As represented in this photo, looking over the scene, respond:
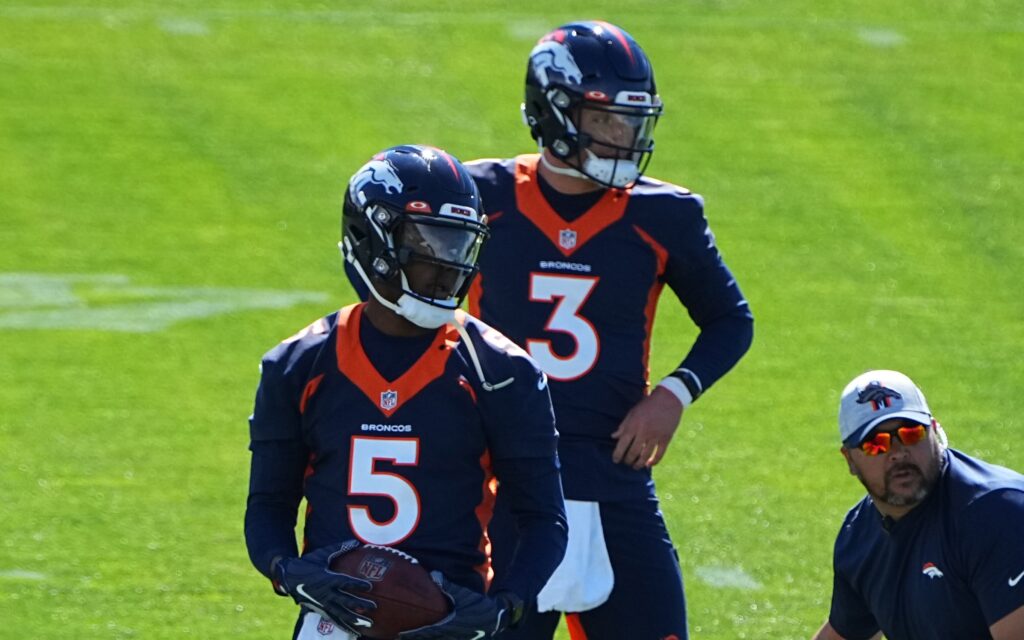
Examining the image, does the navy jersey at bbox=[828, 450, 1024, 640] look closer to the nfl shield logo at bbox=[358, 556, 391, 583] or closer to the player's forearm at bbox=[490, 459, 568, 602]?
the player's forearm at bbox=[490, 459, 568, 602]

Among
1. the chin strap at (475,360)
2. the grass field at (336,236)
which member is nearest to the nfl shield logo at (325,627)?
the chin strap at (475,360)

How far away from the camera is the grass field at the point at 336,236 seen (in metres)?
7.40

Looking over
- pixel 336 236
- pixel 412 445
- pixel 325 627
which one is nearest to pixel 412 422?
pixel 412 445

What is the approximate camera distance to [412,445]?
13.3 ft

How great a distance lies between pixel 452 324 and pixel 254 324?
18.7 ft

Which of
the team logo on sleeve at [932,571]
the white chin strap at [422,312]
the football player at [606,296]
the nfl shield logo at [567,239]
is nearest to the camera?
the white chin strap at [422,312]

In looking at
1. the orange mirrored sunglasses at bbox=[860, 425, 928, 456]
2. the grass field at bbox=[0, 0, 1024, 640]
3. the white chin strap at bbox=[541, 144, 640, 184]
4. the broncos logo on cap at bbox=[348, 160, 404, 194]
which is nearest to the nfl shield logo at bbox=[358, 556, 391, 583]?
the broncos logo on cap at bbox=[348, 160, 404, 194]

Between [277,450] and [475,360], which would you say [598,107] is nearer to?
[475,360]

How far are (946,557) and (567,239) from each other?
1398 mm

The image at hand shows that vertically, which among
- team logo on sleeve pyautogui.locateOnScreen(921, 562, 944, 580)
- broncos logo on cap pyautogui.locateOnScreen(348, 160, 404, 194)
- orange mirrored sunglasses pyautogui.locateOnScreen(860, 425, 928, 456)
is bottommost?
team logo on sleeve pyautogui.locateOnScreen(921, 562, 944, 580)

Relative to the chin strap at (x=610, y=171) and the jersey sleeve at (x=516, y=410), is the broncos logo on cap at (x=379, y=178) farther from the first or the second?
the chin strap at (x=610, y=171)

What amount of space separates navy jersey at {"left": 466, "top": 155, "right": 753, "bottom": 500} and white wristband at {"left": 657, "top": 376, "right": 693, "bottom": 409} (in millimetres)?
68

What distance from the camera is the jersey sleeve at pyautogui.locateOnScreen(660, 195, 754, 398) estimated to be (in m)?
5.30

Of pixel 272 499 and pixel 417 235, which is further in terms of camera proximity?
pixel 272 499
